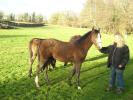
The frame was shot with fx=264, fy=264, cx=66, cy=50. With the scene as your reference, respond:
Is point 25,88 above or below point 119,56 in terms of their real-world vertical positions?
below

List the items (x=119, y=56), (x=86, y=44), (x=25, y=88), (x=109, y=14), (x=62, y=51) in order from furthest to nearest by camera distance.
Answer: (x=109, y=14) → (x=86, y=44) → (x=62, y=51) → (x=25, y=88) → (x=119, y=56)

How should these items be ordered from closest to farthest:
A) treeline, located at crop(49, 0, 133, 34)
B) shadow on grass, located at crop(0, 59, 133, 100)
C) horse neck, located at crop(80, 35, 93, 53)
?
shadow on grass, located at crop(0, 59, 133, 100) < horse neck, located at crop(80, 35, 93, 53) < treeline, located at crop(49, 0, 133, 34)

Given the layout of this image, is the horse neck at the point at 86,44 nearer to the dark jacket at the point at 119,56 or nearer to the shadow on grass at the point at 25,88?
the dark jacket at the point at 119,56

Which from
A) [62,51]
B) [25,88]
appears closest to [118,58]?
[62,51]

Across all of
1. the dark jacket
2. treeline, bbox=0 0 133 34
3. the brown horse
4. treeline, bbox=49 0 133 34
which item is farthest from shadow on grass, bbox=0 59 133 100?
treeline, bbox=49 0 133 34

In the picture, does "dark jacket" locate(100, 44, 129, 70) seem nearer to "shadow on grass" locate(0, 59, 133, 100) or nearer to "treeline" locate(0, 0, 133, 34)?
"shadow on grass" locate(0, 59, 133, 100)

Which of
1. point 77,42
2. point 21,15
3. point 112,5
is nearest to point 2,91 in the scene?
point 77,42

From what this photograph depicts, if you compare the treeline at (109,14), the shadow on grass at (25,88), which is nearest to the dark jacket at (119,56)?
the shadow on grass at (25,88)

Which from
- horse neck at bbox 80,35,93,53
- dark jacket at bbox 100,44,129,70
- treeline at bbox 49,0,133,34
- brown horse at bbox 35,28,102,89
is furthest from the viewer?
treeline at bbox 49,0,133,34

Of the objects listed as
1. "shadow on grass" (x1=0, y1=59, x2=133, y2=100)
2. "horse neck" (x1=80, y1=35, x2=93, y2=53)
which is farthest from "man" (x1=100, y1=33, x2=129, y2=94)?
"shadow on grass" (x1=0, y1=59, x2=133, y2=100)

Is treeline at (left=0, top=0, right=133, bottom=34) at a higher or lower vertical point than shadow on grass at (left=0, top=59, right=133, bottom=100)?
higher

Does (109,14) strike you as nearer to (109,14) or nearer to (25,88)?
(109,14)

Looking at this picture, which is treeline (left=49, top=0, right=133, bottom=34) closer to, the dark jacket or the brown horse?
the brown horse

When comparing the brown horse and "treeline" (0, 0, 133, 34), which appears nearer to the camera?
the brown horse
